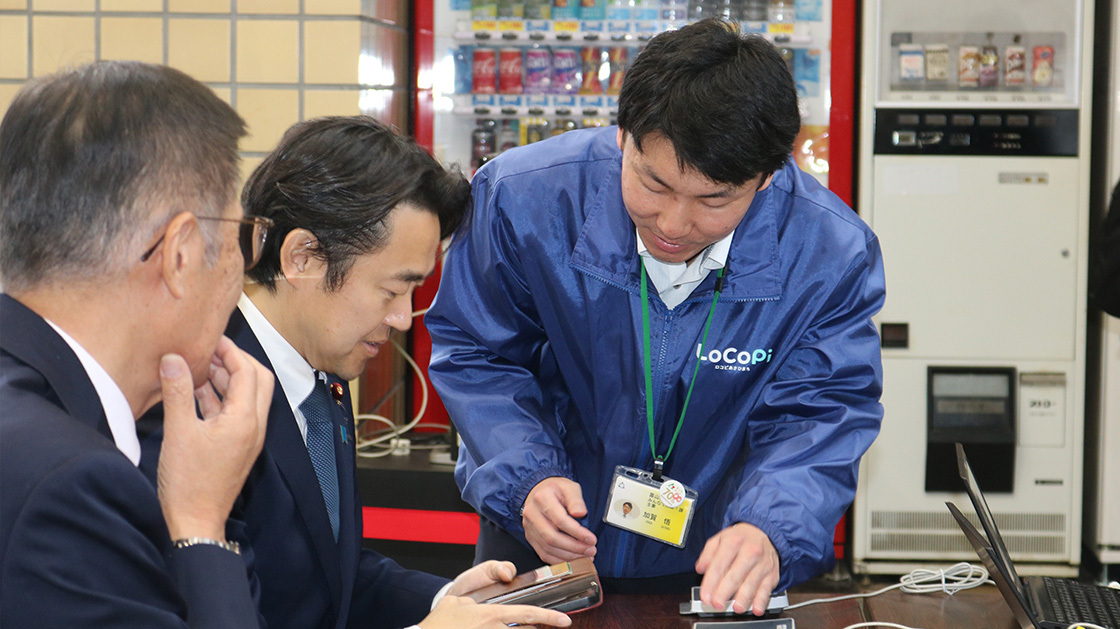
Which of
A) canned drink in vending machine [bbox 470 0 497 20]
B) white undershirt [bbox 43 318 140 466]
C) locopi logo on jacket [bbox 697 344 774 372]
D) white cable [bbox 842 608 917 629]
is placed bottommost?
white cable [bbox 842 608 917 629]

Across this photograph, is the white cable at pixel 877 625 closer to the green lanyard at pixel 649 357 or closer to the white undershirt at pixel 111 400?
the green lanyard at pixel 649 357

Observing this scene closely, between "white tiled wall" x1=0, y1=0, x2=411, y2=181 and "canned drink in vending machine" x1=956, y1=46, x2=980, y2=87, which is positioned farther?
"canned drink in vending machine" x1=956, y1=46, x2=980, y2=87

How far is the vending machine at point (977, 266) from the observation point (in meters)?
3.58

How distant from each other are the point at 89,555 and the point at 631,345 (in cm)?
111

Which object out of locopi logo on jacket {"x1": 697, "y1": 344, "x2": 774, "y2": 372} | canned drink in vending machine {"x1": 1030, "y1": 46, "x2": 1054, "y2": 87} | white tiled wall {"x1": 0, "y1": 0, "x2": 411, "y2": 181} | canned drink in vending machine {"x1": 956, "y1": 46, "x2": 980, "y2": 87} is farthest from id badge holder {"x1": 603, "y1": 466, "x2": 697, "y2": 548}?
canned drink in vending machine {"x1": 1030, "y1": 46, "x2": 1054, "y2": 87}

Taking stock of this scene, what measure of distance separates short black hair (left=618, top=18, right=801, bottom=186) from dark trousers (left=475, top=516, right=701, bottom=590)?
776mm

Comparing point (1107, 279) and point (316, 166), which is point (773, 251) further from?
point (1107, 279)

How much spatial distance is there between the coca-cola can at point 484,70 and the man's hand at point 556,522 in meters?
2.55

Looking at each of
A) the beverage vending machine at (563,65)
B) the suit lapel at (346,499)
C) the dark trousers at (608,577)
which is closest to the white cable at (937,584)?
the dark trousers at (608,577)

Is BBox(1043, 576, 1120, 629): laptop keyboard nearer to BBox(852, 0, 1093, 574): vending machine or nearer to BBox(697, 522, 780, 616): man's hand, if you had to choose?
BBox(697, 522, 780, 616): man's hand

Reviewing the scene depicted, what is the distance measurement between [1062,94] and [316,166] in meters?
3.17

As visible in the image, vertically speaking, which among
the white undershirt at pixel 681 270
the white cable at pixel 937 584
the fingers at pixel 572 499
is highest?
the white undershirt at pixel 681 270

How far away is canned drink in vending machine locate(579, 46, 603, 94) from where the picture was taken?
390cm

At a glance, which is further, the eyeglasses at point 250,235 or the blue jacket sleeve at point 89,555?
the eyeglasses at point 250,235
